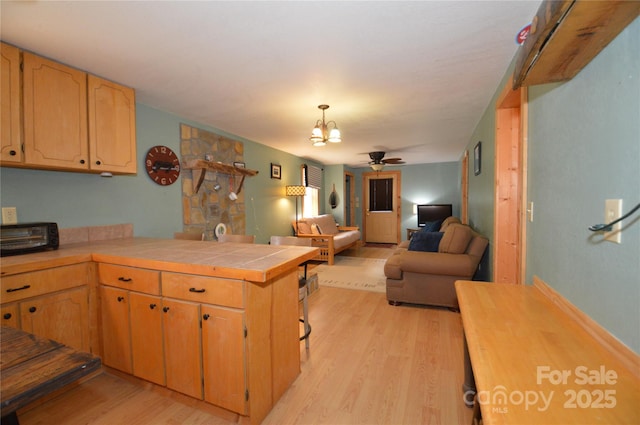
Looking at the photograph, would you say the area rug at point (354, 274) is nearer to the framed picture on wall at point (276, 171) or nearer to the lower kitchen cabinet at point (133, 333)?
the framed picture on wall at point (276, 171)

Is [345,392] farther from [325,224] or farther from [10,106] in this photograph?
[325,224]

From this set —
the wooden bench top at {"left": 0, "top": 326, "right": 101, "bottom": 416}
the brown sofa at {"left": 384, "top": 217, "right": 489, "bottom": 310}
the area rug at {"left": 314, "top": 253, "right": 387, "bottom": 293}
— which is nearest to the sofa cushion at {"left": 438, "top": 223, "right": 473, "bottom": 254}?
the brown sofa at {"left": 384, "top": 217, "right": 489, "bottom": 310}

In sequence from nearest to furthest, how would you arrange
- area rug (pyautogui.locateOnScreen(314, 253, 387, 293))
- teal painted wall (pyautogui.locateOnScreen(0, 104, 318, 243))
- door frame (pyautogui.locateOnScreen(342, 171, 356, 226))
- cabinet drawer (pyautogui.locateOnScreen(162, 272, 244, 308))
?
cabinet drawer (pyautogui.locateOnScreen(162, 272, 244, 308)) → teal painted wall (pyautogui.locateOnScreen(0, 104, 318, 243)) → area rug (pyautogui.locateOnScreen(314, 253, 387, 293)) → door frame (pyautogui.locateOnScreen(342, 171, 356, 226))

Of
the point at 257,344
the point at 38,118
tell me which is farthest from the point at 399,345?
the point at 38,118

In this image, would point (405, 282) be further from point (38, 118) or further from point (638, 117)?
point (38, 118)

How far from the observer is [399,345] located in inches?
93.4

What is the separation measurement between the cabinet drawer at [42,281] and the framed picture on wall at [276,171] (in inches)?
137

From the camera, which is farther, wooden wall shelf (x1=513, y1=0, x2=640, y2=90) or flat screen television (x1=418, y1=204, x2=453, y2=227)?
flat screen television (x1=418, y1=204, x2=453, y2=227)

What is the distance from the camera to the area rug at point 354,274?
159 inches

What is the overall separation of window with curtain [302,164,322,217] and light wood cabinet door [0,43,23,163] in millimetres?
4721

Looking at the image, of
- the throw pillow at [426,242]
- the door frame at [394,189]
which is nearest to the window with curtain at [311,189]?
the door frame at [394,189]

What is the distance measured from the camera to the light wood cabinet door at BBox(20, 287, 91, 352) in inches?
65.0

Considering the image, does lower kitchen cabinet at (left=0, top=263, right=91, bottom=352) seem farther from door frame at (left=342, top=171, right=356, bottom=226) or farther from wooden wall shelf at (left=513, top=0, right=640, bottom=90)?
door frame at (left=342, top=171, right=356, bottom=226)

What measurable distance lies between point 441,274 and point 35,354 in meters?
3.09
